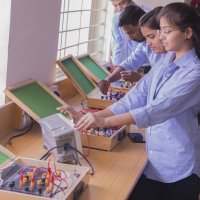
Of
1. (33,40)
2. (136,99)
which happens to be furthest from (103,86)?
(136,99)

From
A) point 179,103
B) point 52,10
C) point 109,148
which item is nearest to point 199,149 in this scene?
point 179,103

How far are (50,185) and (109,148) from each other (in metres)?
0.54

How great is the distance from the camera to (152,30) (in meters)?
1.99

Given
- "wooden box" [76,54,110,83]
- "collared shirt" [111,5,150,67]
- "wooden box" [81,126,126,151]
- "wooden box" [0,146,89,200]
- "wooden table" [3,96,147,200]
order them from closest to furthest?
"wooden box" [0,146,89,200], "wooden table" [3,96,147,200], "wooden box" [81,126,126,151], "wooden box" [76,54,110,83], "collared shirt" [111,5,150,67]

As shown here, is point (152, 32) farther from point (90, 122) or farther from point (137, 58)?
point (137, 58)

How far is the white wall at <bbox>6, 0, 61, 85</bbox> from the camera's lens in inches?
79.8

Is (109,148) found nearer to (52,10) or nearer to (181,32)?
(181,32)

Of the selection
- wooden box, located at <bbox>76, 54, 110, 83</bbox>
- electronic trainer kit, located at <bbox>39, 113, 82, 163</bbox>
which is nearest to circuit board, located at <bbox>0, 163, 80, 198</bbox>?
electronic trainer kit, located at <bbox>39, 113, 82, 163</bbox>

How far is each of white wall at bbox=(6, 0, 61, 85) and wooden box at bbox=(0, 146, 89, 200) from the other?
604mm

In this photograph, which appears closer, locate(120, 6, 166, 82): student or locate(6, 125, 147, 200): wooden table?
locate(6, 125, 147, 200): wooden table

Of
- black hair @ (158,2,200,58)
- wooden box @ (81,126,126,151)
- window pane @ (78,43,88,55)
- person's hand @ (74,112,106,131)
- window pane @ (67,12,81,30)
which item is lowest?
wooden box @ (81,126,126,151)

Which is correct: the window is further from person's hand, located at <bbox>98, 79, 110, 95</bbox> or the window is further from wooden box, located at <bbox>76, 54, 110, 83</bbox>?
person's hand, located at <bbox>98, 79, 110, 95</bbox>

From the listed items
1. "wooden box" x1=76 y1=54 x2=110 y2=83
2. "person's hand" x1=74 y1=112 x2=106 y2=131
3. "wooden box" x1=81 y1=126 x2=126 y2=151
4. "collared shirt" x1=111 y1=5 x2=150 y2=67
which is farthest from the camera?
"collared shirt" x1=111 y1=5 x2=150 y2=67

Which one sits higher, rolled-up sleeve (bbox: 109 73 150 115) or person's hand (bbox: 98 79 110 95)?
rolled-up sleeve (bbox: 109 73 150 115)
